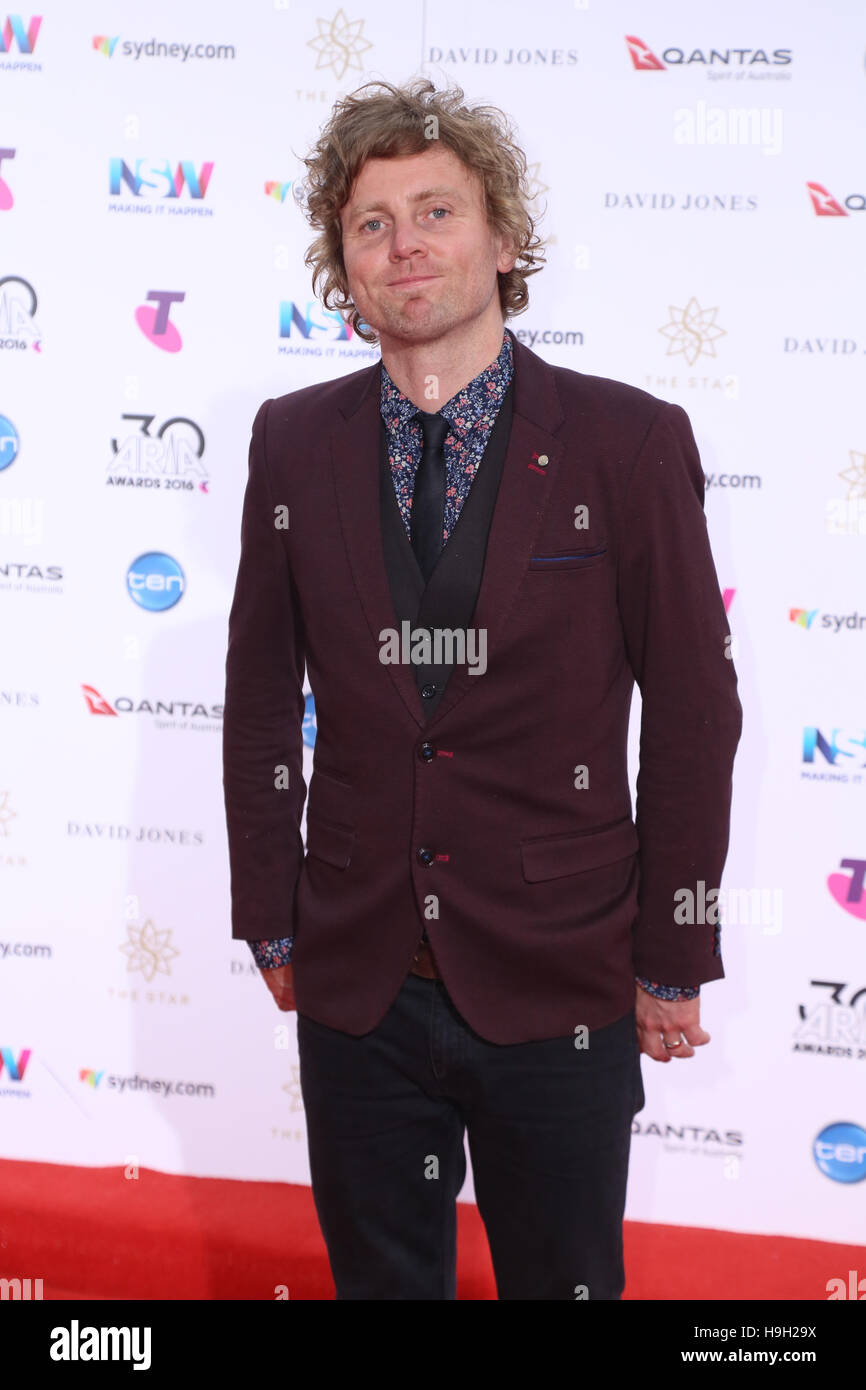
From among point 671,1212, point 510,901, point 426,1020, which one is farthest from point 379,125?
point 671,1212

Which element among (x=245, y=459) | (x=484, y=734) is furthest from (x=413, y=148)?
(x=245, y=459)

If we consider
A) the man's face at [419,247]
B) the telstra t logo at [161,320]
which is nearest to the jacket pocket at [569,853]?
the man's face at [419,247]

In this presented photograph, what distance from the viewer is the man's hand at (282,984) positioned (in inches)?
78.9

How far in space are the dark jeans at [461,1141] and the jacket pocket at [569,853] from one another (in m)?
0.24

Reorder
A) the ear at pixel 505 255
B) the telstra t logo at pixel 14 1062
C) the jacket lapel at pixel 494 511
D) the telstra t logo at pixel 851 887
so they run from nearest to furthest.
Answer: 1. the jacket lapel at pixel 494 511
2. the ear at pixel 505 255
3. the telstra t logo at pixel 851 887
4. the telstra t logo at pixel 14 1062

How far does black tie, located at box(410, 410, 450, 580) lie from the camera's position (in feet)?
5.71

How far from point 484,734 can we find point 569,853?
8.9 inches

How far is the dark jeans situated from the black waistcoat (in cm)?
53

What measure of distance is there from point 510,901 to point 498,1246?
0.58 metres

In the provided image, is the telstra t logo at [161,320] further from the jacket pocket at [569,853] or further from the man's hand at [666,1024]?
the man's hand at [666,1024]

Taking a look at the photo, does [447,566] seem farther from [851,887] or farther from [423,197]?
[851,887]

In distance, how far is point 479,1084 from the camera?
1.74m

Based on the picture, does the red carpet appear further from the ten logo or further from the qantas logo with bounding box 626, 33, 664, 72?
the qantas logo with bounding box 626, 33, 664, 72
